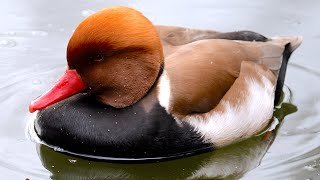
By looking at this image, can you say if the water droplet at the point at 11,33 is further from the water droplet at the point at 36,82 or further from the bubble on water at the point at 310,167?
the bubble on water at the point at 310,167

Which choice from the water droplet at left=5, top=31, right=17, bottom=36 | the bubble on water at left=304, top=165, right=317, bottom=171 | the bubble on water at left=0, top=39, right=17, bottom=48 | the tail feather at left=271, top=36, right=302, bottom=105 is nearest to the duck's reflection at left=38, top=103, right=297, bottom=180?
the bubble on water at left=304, top=165, right=317, bottom=171

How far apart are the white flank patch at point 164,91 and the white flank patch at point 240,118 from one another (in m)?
0.17

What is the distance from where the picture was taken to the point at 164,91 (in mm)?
5637

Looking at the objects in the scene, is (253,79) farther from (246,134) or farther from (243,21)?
(243,21)

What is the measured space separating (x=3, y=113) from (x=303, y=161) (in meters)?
2.25

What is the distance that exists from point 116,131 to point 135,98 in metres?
0.26

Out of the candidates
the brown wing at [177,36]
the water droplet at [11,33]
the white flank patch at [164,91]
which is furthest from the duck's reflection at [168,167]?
the water droplet at [11,33]

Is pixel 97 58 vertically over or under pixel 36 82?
over

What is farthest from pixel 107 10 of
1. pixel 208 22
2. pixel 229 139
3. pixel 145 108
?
pixel 208 22

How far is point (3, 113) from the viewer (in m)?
6.40

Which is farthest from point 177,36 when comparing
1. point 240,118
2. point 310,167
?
point 310,167

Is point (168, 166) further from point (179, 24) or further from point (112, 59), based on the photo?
point (179, 24)

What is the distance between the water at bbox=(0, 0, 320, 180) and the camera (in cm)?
575

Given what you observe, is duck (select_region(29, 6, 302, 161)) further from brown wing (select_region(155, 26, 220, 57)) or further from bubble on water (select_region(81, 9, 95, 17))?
bubble on water (select_region(81, 9, 95, 17))
